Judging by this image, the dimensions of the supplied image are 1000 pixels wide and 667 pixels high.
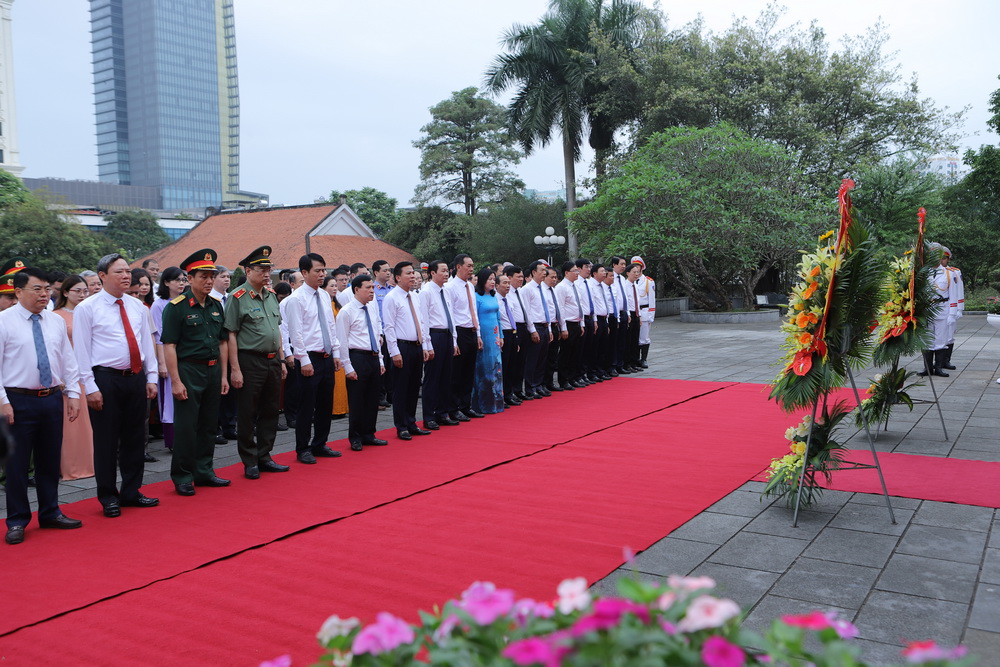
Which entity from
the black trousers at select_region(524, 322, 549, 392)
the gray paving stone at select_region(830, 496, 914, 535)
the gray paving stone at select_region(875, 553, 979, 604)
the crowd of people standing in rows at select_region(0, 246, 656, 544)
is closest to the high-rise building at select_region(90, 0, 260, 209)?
the black trousers at select_region(524, 322, 549, 392)

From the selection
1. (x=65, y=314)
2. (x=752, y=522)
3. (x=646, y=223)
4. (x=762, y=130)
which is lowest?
(x=752, y=522)

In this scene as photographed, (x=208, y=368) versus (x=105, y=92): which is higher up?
(x=105, y=92)

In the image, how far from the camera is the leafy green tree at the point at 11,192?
27312 mm

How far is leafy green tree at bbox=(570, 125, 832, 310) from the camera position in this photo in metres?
19.8

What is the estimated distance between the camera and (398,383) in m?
7.07

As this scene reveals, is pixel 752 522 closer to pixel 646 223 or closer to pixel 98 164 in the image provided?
pixel 646 223

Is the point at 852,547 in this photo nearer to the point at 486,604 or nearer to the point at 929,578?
the point at 929,578

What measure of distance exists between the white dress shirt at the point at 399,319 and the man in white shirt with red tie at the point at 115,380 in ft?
7.37

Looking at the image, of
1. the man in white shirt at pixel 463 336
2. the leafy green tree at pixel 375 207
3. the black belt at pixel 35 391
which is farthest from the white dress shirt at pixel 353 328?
the leafy green tree at pixel 375 207

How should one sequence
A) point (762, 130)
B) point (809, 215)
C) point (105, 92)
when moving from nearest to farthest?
point (809, 215)
point (762, 130)
point (105, 92)

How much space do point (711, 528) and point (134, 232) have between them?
53.0 meters

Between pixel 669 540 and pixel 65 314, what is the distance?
486 cm

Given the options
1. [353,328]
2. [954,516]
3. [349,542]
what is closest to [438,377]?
[353,328]

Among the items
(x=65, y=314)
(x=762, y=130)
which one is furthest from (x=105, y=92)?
(x=65, y=314)
